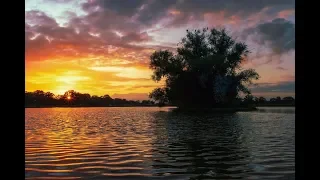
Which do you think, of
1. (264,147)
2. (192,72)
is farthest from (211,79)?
(264,147)

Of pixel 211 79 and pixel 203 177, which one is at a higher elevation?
pixel 211 79

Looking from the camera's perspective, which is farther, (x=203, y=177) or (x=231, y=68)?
(x=231, y=68)

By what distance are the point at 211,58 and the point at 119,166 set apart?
212 feet

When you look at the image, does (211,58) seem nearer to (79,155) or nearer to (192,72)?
(192,72)

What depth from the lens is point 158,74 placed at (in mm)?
79500

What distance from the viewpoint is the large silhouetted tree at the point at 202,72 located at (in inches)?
2926

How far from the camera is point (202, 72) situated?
74625 millimetres

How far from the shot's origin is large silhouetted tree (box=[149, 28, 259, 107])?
7431 centimetres

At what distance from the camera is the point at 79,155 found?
1258 cm

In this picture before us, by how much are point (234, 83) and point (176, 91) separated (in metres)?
13.1
